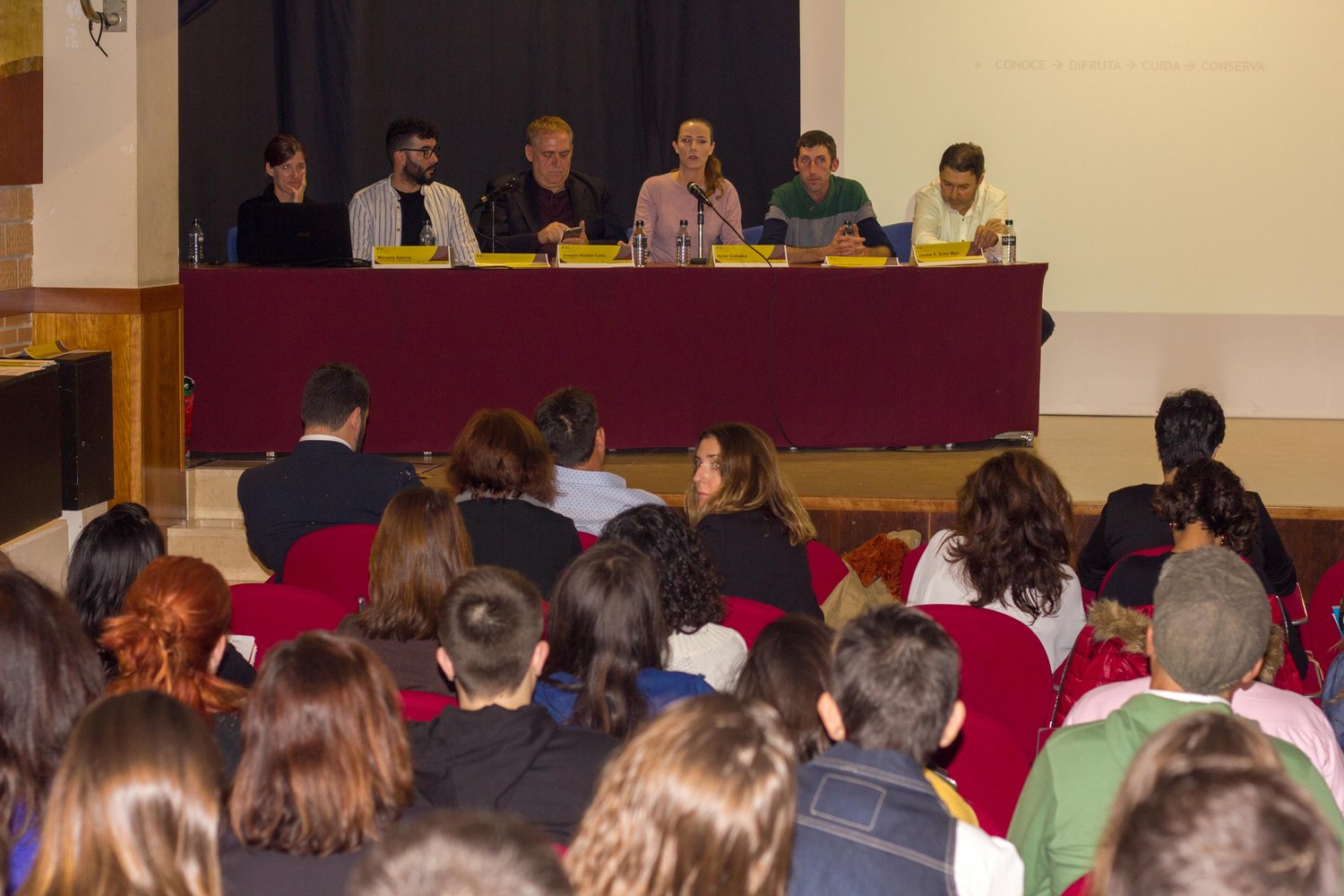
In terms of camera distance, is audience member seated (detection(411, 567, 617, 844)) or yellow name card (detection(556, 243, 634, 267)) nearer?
audience member seated (detection(411, 567, 617, 844))

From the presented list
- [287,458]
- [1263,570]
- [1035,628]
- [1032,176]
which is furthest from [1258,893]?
[1032,176]

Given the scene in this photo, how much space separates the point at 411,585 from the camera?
8.30ft

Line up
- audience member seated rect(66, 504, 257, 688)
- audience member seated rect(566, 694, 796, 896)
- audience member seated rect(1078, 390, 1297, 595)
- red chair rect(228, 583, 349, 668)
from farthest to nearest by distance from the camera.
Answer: audience member seated rect(1078, 390, 1297, 595)
red chair rect(228, 583, 349, 668)
audience member seated rect(66, 504, 257, 688)
audience member seated rect(566, 694, 796, 896)

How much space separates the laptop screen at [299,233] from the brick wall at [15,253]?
82 cm

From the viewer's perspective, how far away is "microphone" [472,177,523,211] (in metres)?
5.35

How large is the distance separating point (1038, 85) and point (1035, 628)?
4643mm

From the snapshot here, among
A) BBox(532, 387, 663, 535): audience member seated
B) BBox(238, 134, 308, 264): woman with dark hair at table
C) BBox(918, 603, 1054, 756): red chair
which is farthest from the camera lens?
BBox(238, 134, 308, 264): woman with dark hair at table

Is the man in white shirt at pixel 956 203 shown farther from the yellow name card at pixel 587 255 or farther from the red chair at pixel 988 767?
the red chair at pixel 988 767

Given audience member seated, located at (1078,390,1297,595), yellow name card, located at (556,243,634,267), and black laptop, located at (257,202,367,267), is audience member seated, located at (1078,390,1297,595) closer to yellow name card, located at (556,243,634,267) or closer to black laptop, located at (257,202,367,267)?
yellow name card, located at (556,243,634,267)

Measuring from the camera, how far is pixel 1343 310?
6.98 meters

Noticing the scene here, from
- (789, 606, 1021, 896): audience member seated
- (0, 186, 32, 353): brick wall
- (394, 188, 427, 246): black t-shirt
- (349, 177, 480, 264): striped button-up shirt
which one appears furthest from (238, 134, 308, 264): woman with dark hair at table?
(789, 606, 1021, 896): audience member seated

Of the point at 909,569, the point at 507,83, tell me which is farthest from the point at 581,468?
the point at 507,83

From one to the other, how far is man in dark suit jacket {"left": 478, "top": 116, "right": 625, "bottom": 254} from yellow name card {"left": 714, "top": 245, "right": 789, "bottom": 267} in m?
0.78

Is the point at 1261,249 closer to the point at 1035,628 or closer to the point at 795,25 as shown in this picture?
the point at 795,25
